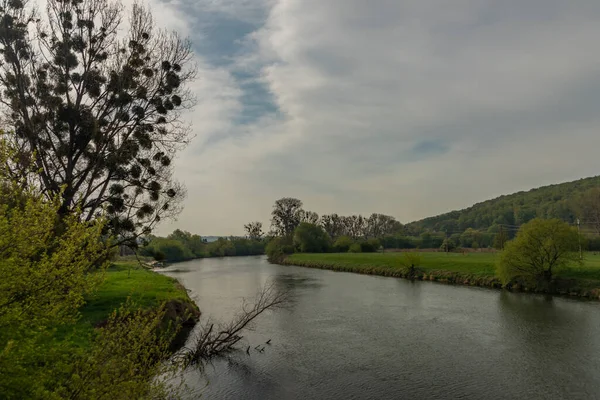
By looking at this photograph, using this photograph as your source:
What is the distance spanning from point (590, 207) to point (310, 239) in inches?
2680

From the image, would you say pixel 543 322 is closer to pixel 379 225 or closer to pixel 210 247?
pixel 379 225

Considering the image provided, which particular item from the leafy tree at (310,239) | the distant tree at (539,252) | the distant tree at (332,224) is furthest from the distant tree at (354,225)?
the distant tree at (539,252)

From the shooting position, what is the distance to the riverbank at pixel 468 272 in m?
33.2

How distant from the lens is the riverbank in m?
33.2

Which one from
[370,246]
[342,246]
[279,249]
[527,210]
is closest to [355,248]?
[370,246]

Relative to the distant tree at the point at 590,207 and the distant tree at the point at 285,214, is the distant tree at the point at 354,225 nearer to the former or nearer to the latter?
the distant tree at the point at 285,214

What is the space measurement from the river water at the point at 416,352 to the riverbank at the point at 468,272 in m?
3.05

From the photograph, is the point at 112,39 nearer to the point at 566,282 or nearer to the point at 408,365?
the point at 408,365

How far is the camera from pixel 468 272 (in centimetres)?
4338

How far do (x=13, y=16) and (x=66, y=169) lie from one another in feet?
23.3

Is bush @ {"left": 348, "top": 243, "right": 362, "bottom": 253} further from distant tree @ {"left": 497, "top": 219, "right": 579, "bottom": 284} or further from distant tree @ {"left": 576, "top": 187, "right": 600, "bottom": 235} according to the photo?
distant tree @ {"left": 497, "top": 219, "right": 579, "bottom": 284}

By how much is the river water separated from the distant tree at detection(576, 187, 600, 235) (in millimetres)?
75633

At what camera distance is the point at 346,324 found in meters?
24.3

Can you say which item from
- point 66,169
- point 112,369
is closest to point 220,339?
point 66,169
